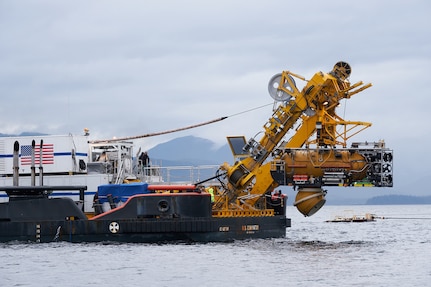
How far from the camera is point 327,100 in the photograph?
46688 millimetres

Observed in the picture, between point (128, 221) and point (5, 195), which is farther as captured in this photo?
point (5, 195)

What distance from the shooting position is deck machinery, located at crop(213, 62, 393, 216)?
4559cm

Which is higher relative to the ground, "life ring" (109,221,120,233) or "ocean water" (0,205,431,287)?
A: "life ring" (109,221,120,233)

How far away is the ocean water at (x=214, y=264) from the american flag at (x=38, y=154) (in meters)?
6.40

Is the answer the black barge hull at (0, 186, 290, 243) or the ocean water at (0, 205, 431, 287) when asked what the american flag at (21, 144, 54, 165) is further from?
the ocean water at (0, 205, 431, 287)

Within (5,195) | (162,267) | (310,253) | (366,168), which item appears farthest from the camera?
(5,195)

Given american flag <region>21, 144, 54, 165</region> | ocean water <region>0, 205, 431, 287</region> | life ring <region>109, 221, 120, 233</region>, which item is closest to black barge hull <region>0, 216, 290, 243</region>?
life ring <region>109, 221, 120, 233</region>

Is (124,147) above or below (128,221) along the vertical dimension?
above

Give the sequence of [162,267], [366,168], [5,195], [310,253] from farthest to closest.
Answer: [5,195] < [366,168] < [310,253] < [162,267]

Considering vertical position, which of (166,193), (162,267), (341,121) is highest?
(341,121)

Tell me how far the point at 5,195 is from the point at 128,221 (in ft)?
28.5

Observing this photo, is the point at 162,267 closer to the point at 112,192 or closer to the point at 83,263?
the point at 83,263

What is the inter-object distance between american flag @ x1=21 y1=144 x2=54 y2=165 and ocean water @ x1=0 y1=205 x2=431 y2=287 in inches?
252

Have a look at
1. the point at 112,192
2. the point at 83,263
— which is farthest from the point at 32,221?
the point at 83,263
